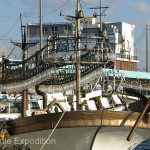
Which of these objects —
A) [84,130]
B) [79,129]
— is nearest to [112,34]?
[84,130]

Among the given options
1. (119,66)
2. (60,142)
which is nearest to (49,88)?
(60,142)

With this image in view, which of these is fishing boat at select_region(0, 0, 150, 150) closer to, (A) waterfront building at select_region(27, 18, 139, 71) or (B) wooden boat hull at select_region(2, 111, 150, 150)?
(B) wooden boat hull at select_region(2, 111, 150, 150)

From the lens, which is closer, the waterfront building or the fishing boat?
the fishing boat

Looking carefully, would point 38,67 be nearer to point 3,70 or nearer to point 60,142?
point 3,70

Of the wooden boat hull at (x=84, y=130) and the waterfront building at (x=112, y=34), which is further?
the waterfront building at (x=112, y=34)

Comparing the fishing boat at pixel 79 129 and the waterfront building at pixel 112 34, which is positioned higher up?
the waterfront building at pixel 112 34

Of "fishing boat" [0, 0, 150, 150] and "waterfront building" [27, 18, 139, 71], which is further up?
"waterfront building" [27, 18, 139, 71]

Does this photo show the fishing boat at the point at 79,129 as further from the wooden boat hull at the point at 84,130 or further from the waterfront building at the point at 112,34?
the waterfront building at the point at 112,34

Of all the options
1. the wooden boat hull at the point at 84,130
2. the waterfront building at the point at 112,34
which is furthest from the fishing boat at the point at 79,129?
the waterfront building at the point at 112,34

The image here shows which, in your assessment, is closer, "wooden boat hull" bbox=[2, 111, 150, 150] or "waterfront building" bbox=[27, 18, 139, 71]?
"wooden boat hull" bbox=[2, 111, 150, 150]

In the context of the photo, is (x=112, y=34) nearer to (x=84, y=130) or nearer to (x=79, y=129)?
(x=84, y=130)

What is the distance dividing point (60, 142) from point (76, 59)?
25.3ft

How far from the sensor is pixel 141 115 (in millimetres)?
12133

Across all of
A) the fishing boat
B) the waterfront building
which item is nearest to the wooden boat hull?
the fishing boat
